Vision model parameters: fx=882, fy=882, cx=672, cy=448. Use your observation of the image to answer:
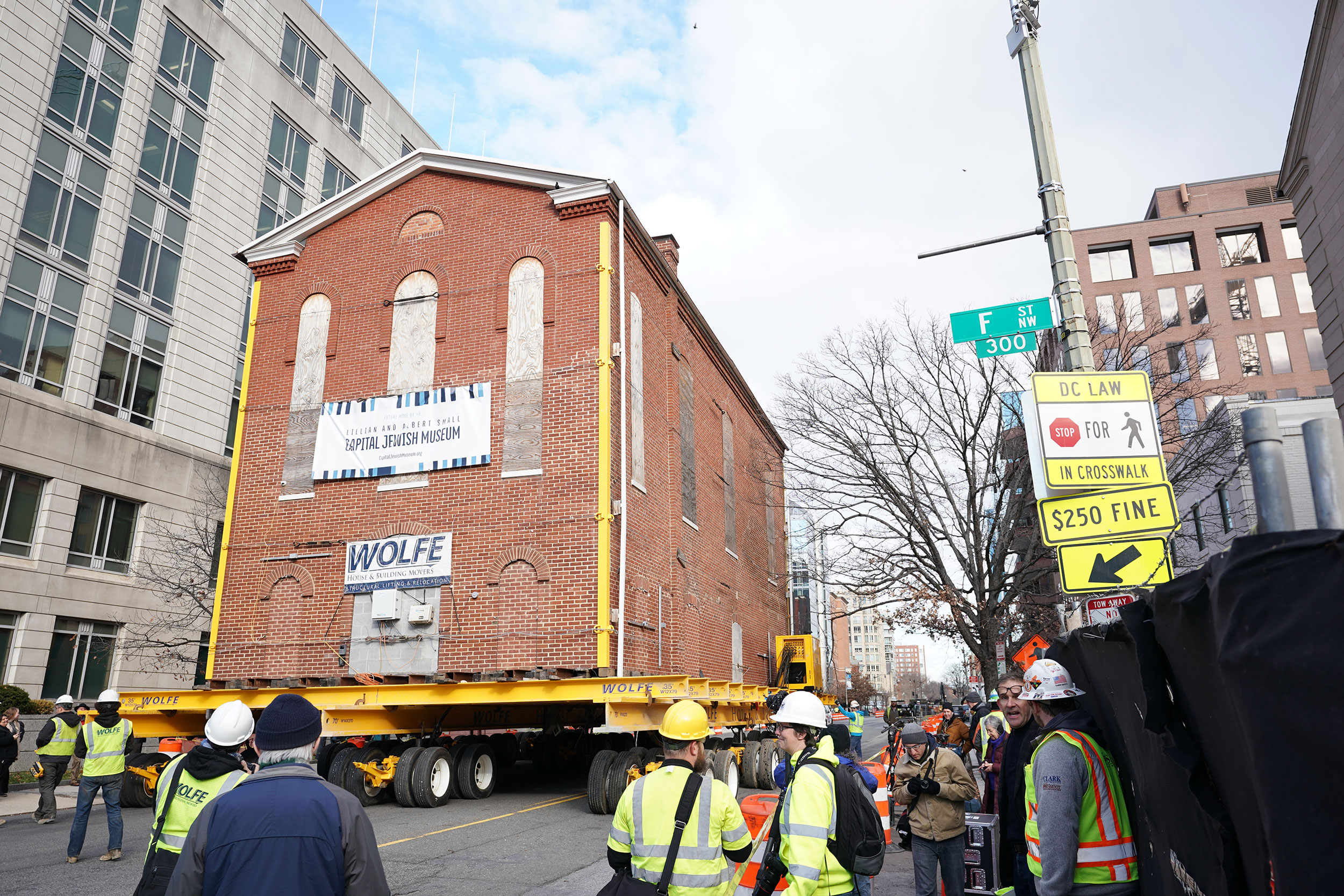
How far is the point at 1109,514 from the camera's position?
23.4 ft

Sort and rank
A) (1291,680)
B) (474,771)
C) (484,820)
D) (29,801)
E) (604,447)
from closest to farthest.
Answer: (1291,680), (484,820), (474,771), (604,447), (29,801)

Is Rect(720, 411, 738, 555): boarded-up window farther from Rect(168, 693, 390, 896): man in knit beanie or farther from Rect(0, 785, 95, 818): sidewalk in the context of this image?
Rect(168, 693, 390, 896): man in knit beanie

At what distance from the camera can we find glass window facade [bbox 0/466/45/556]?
27203 mm

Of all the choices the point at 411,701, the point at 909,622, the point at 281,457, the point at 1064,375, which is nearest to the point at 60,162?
the point at 281,457

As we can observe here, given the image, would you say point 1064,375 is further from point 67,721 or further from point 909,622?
point 909,622

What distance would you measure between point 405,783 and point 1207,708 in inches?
510

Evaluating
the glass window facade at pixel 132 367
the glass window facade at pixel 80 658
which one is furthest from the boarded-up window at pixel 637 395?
the glass window facade at pixel 80 658

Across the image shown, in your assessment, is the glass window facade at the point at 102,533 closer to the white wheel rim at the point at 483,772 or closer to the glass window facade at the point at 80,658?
the glass window facade at the point at 80,658

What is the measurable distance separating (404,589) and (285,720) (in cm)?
1399

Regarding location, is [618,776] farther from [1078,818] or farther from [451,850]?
[1078,818]

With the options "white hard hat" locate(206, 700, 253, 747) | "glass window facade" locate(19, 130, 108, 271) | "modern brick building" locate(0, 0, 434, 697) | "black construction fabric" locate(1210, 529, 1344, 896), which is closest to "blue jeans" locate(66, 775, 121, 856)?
"white hard hat" locate(206, 700, 253, 747)

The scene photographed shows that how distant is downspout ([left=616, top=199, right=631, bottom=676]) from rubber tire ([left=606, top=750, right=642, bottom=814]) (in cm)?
Result: 210

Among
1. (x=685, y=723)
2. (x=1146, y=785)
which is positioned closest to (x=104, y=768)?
(x=685, y=723)

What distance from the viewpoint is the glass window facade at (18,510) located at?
Result: 27.2m
